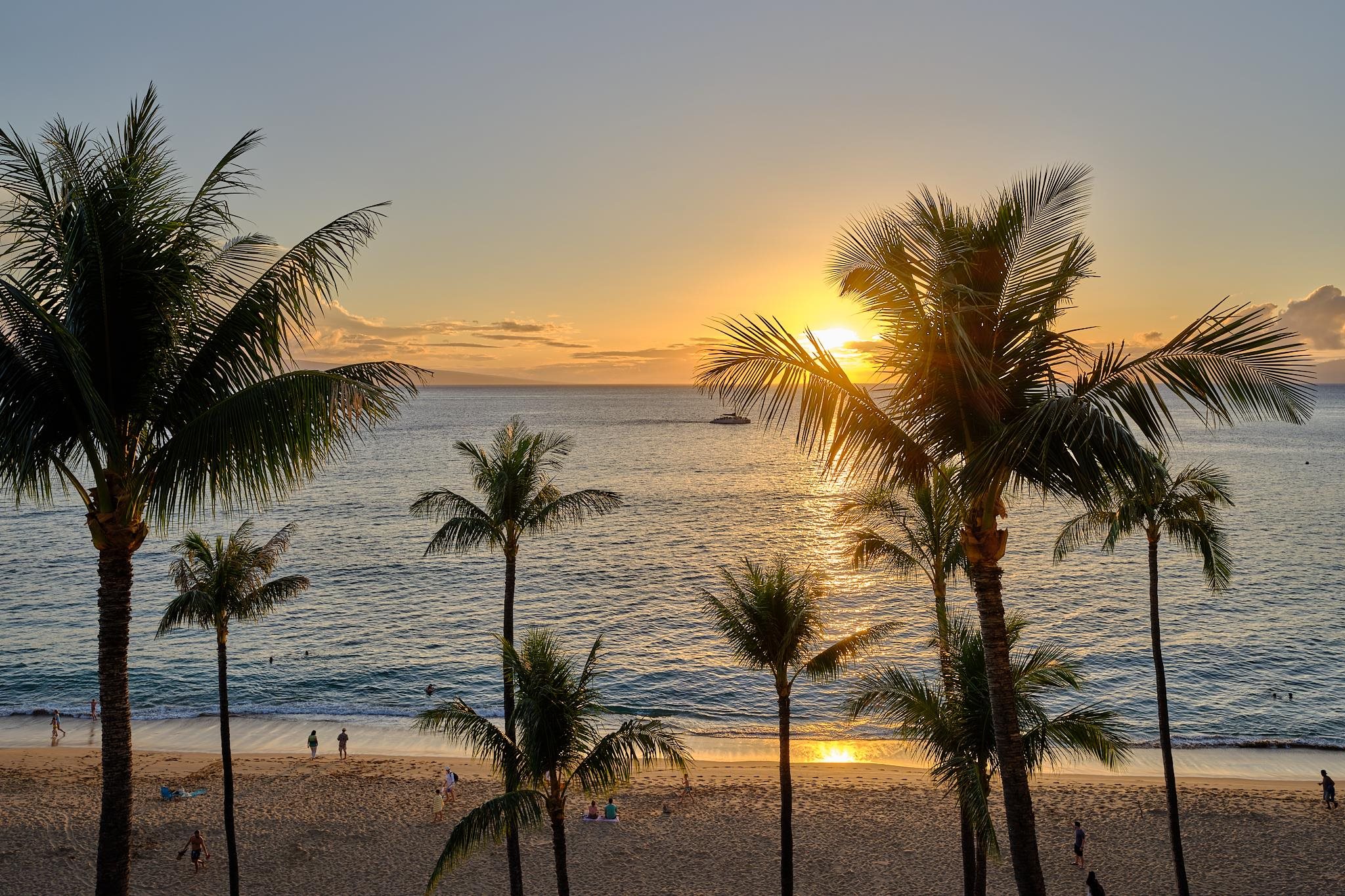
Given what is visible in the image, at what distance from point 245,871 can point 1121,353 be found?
23.7 metres

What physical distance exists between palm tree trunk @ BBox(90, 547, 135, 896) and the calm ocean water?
85.0 ft

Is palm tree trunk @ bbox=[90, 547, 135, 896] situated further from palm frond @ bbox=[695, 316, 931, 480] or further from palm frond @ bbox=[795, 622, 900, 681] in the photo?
palm frond @ bbox=[795, 622, 900, 681]

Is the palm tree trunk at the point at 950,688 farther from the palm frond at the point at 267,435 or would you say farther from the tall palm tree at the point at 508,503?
the palm frond at the point at 267,435

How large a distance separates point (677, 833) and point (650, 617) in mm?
23346

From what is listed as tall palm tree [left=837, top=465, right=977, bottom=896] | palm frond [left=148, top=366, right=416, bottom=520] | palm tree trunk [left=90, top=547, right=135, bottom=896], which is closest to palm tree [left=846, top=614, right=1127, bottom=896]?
tall palm tree [left=837, top=465, right=977, bottom=896]

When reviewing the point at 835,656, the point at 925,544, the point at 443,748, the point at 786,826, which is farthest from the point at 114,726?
the point at 443,748

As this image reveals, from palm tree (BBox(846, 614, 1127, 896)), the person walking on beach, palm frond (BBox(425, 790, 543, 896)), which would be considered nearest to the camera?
palm tree (BBox(846, 614, 1127, 896))

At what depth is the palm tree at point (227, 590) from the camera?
1772 cm

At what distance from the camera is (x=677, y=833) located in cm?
2320

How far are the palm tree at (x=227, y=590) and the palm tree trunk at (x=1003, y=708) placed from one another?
15268 mm

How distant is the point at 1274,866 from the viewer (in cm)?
2059

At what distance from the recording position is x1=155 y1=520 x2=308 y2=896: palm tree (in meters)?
17.7

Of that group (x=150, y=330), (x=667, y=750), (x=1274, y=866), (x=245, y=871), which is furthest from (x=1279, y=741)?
(x=150, y=330)

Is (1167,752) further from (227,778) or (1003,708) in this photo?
(227,778)
